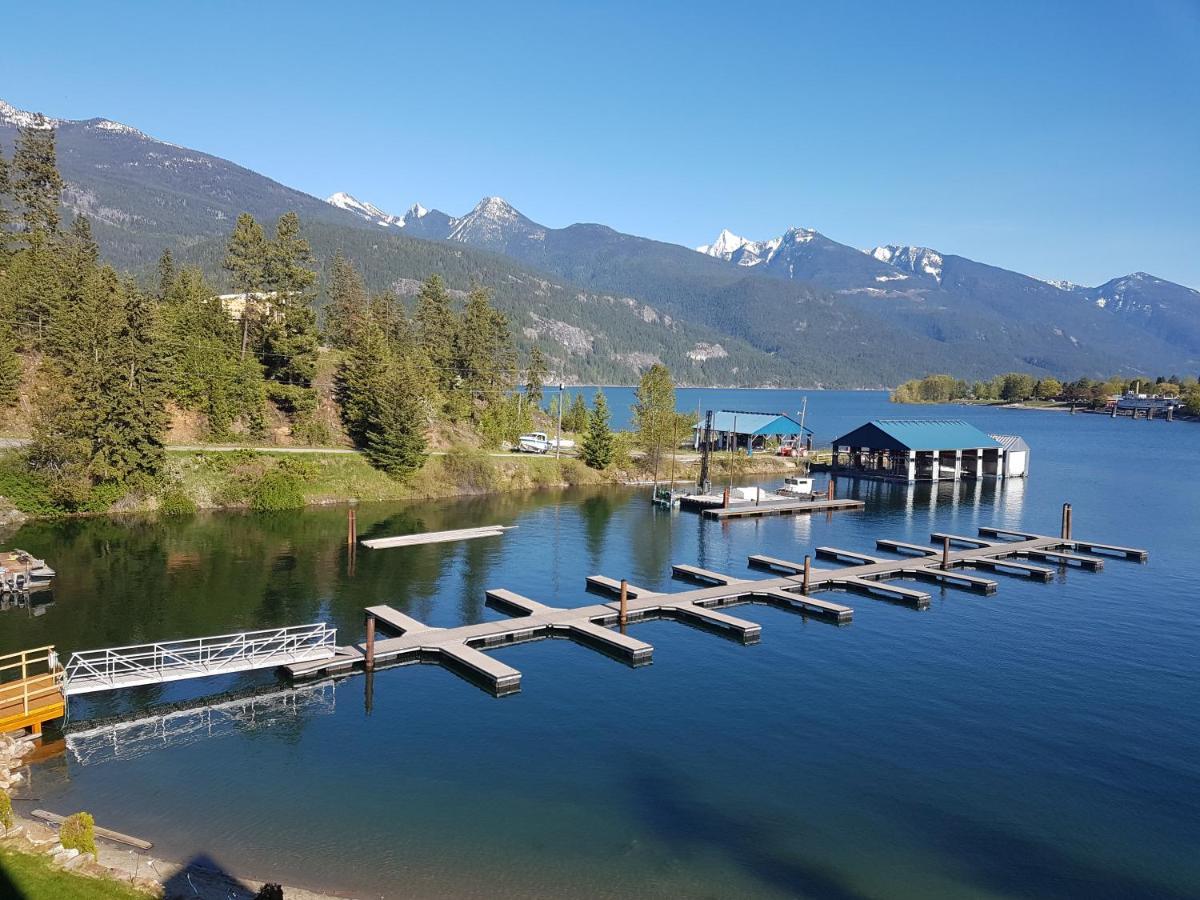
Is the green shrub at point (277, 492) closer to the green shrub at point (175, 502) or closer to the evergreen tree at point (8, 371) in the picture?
the green shrub at point (175, 502)

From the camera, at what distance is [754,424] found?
361 ft

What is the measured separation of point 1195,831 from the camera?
23.8 m

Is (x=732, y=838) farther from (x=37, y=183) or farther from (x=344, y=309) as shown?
(x=37, y=183)

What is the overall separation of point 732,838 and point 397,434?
202 feet

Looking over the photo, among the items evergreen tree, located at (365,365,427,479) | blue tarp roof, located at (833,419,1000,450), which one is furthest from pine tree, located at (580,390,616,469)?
blue tarp roof, located at (833,419,1000,450)

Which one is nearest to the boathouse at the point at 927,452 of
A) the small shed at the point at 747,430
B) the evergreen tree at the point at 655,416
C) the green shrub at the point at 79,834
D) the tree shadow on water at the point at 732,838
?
the small shed at the point at 747,430

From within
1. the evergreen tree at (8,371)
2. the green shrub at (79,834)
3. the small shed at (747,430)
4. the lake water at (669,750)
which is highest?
the evergreen tree at (8,371)

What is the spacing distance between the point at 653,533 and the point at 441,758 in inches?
1660

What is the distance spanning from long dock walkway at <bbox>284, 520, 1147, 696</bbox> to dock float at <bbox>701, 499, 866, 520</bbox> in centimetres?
1561

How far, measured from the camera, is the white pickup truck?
9894 centimetres

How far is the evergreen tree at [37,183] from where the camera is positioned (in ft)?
282

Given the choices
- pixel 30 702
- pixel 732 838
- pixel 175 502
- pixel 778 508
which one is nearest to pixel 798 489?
pixel 778 508

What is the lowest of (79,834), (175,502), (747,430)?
(175,502)

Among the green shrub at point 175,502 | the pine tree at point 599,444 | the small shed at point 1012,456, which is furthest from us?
the small shed at point 1012,456
